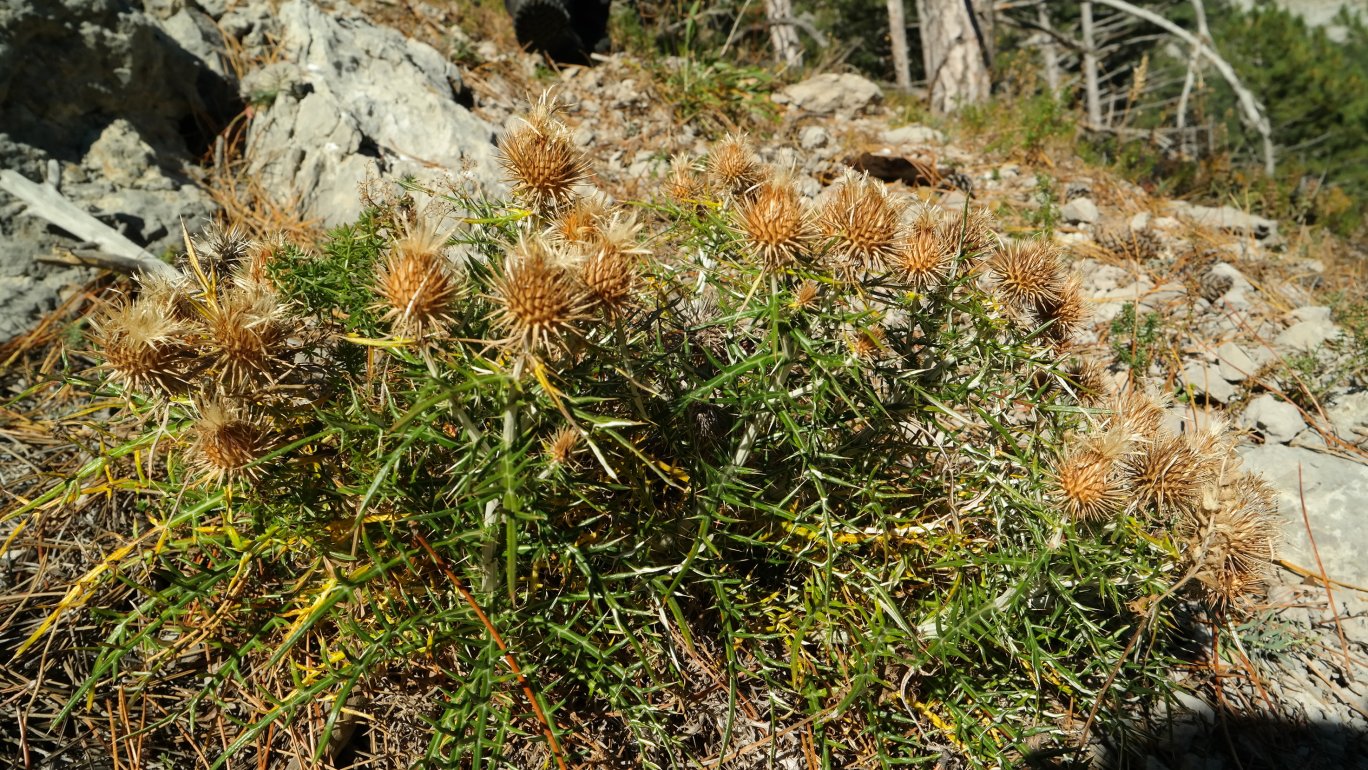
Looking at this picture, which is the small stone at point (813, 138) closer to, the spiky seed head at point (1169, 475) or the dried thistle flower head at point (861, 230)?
the dried thistle flower head at point (861, 230)

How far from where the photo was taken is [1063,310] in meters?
2.06

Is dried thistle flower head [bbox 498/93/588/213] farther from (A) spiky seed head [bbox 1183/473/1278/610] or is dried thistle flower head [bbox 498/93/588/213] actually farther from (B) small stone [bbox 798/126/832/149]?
(B) small stone [bbox 798/126/832/149]

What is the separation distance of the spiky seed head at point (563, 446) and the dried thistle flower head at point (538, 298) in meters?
0.24

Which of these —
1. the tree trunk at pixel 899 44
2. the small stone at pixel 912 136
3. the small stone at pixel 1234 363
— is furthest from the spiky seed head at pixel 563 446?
the tree trunk at pixel 899 44

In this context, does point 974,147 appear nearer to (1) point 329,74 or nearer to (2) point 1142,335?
(2) point 1142,335

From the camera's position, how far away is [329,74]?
4.30 m

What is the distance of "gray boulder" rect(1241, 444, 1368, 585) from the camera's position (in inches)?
112

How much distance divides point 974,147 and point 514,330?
5.08 meters

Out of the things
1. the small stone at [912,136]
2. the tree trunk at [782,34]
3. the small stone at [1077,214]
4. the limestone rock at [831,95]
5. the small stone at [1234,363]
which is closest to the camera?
the small stone at [1234,363]

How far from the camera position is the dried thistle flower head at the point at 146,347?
5.07 feet

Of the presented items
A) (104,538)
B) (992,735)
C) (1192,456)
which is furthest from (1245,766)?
(104,538)

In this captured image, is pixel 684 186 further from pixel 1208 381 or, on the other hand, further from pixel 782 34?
pixel 782 34

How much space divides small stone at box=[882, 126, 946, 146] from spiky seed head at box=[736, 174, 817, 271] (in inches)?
161

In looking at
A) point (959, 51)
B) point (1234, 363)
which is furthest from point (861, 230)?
point (959, 51)
